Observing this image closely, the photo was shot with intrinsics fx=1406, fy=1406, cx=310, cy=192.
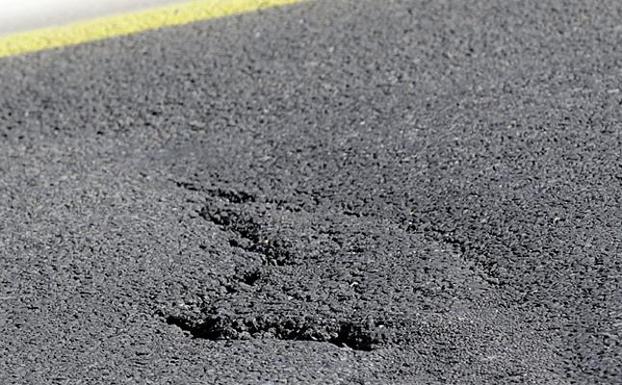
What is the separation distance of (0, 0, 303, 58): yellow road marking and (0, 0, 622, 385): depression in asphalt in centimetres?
8

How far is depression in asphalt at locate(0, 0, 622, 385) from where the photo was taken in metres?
3.04

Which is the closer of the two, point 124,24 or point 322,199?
point 322,199

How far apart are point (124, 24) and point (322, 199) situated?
155cm

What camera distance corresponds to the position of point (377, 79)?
4.34 m

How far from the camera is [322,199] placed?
12.0 ft

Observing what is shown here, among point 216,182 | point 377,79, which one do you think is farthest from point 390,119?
point 216,182

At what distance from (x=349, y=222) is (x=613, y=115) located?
36.3 inches

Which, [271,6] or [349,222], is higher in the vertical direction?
[271,6]

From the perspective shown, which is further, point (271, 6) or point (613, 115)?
point (271, 6)

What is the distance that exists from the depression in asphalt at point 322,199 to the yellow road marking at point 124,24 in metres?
0.08

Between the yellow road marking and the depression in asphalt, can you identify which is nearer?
the depression in asphalt

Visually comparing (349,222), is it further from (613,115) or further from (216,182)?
(613,115)

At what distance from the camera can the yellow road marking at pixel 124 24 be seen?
4816mm

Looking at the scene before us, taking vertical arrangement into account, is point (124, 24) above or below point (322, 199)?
above
